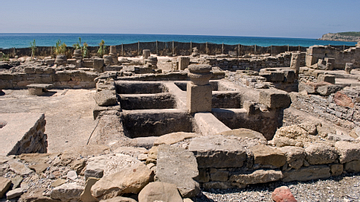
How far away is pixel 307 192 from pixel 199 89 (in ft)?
11.0

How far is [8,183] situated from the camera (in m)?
2.64

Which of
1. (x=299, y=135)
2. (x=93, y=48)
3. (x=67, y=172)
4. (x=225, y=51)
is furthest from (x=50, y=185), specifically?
(x=225, y=51)

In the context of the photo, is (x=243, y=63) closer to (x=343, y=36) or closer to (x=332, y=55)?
(x=332, y=55)

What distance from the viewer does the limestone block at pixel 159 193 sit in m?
2.35

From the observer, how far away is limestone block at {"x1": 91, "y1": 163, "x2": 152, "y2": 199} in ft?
8.23

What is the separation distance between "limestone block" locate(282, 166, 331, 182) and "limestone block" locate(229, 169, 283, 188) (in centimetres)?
21

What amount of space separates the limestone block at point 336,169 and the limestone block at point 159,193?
7.99ft

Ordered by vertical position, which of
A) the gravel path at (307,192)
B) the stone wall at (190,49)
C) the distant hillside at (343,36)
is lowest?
the gravel path at (307,192)

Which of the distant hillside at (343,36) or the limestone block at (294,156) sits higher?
the distant hillside at (343,36)

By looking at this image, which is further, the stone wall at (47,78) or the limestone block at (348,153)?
the stone wall at (47,78)

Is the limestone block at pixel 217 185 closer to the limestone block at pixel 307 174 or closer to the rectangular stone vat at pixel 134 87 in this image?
the limestone block at pixel 307 174

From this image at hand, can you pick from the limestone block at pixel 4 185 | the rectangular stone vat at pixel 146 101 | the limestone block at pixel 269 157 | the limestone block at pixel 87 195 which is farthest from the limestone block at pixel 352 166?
the rectangular stone vat at pixel 146 101

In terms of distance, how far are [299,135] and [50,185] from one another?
3.73 metres

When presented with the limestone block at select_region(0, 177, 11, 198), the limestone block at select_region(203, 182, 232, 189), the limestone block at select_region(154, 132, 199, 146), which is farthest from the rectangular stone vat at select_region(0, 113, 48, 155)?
the limestone block at select_region(203, 182, 232, 189)
